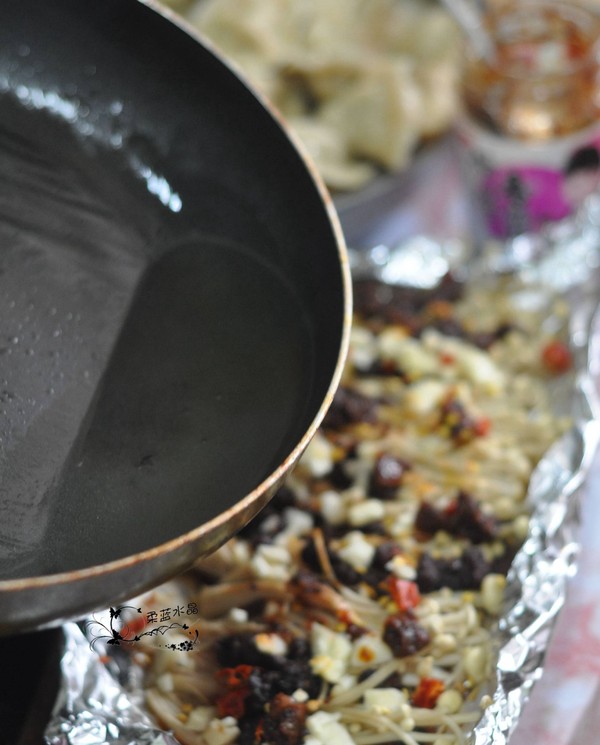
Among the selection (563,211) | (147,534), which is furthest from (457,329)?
(147,534)

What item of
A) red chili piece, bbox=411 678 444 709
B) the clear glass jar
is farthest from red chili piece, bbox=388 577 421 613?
the clear glass jar

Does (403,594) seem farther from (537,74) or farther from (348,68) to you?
(348,68)

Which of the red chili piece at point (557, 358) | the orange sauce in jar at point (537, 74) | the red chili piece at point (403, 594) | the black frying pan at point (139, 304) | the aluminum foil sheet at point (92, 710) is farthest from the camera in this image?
the orange sauce in jar at point (537, 74)

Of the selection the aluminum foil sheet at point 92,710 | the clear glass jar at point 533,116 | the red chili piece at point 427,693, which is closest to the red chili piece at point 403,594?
the red chili piece at point 427,693

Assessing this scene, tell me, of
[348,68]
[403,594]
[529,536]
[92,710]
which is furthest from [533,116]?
[92,710]

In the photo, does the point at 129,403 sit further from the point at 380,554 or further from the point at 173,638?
the point at 380,554

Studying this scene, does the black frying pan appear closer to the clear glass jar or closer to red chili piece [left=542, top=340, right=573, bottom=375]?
red chili piece [left=542, top=340, right=573, bottom=375]

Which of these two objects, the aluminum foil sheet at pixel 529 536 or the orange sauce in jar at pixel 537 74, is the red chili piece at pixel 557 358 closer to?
the aluminum foil sheet at pixel 529 536

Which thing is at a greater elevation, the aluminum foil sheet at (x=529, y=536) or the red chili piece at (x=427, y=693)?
the aluminum foil sheet at (x=529, y=536)
